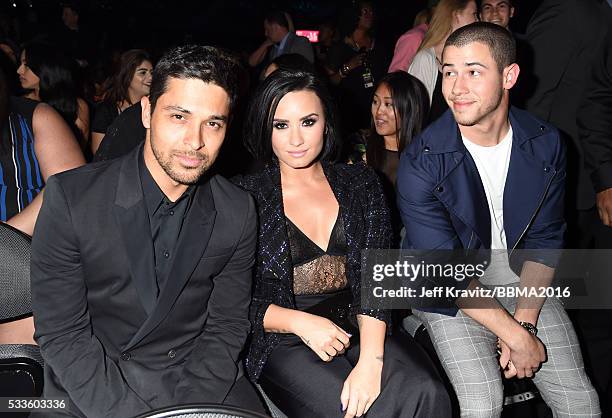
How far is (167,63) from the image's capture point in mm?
1861

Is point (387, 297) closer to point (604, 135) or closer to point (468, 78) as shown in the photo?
point (468, 78)

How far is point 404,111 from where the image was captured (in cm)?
345

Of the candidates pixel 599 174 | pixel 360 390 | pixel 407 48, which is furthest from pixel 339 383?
pixel 407 48

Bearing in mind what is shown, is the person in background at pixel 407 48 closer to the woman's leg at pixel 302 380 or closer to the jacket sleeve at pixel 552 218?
the jacket sleeve at pixel 552 218

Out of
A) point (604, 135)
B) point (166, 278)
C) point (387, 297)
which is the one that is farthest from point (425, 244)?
point (604, 135)

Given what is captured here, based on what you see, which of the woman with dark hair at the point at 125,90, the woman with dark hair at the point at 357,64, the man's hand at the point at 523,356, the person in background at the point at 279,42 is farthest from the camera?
the person in background at the point at 279,42

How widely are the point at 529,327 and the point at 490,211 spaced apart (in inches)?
17.5

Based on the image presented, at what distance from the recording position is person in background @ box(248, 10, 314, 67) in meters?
5.11

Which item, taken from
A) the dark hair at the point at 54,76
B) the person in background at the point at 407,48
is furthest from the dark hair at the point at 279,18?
the dark hair at the point at 54,76

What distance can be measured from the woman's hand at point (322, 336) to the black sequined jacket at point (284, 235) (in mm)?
127

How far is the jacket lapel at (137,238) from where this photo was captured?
179 cm

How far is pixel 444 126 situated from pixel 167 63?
1.09m

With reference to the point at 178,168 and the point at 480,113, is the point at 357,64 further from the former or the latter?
the point at 178,168

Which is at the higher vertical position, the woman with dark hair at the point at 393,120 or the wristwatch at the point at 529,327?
the woman with dark hair at the point at 393,120
